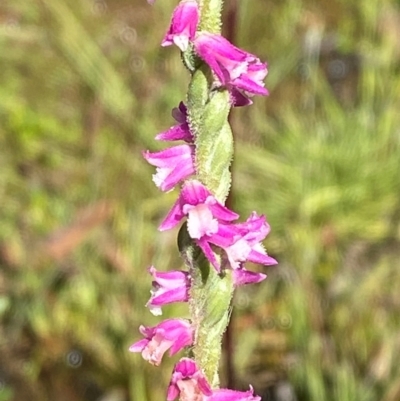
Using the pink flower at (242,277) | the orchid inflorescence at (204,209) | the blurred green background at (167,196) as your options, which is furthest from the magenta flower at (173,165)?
the blurred green background at (167,196)

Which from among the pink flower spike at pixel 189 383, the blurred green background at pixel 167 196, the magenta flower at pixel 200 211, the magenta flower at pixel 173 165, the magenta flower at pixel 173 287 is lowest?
the blurred green background at pixel 167 196

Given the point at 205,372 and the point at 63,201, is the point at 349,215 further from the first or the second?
the point at 205,372

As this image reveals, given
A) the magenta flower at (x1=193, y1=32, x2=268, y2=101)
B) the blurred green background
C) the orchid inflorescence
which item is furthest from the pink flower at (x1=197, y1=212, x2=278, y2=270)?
the blurred green background

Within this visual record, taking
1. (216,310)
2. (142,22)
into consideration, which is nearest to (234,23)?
(216,310)

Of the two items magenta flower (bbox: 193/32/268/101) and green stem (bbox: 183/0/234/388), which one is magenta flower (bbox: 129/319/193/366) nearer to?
green stem (bbox: 183/0/234/388)

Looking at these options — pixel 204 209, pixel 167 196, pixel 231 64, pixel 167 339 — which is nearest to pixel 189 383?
pixel 167 339

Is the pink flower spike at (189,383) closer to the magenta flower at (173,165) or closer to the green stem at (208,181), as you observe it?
the green stem at (208,181)

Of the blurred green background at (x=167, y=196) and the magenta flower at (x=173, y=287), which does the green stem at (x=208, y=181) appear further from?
the blurred green background at (x=167, y=196)

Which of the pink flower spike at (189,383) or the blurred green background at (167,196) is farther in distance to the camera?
the blurred green background at (167,196)

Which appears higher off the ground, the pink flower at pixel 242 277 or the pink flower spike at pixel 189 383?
the pink flower at pixel 242 277
